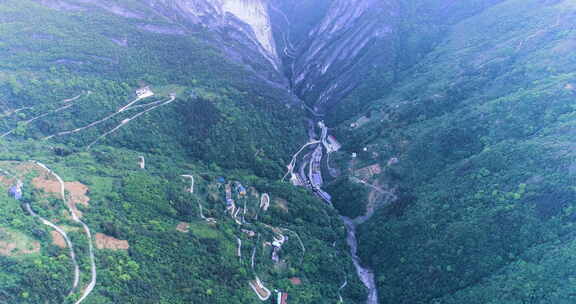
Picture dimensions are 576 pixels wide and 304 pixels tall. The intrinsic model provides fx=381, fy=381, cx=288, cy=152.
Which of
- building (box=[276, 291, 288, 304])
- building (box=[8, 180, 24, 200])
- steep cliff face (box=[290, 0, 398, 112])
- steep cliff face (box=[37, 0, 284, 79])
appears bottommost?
building (box=[8, 180, 24, 200])

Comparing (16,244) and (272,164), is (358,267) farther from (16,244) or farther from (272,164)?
(16,244)

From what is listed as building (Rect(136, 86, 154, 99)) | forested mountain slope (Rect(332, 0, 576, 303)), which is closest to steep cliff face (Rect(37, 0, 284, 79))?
building (Rect(136, 86, 154, 99))

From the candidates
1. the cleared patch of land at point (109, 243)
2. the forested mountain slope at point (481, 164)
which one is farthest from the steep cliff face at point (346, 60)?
the cleared patch of land at point (109, 243)

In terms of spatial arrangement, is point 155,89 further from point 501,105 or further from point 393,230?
point 501,105

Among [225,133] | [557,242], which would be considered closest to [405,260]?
[557,242]

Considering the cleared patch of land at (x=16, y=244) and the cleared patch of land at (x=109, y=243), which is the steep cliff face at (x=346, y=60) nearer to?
the cleared patch of land at (x=109, y=243)

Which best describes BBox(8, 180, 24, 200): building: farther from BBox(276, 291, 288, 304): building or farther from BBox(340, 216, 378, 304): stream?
BBox(340, 216, 378, 304): stream

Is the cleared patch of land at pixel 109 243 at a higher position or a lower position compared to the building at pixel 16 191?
higher

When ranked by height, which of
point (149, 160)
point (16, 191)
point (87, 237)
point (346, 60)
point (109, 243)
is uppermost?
point (346, 60)

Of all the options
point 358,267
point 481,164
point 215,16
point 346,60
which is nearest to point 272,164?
point 358,267
